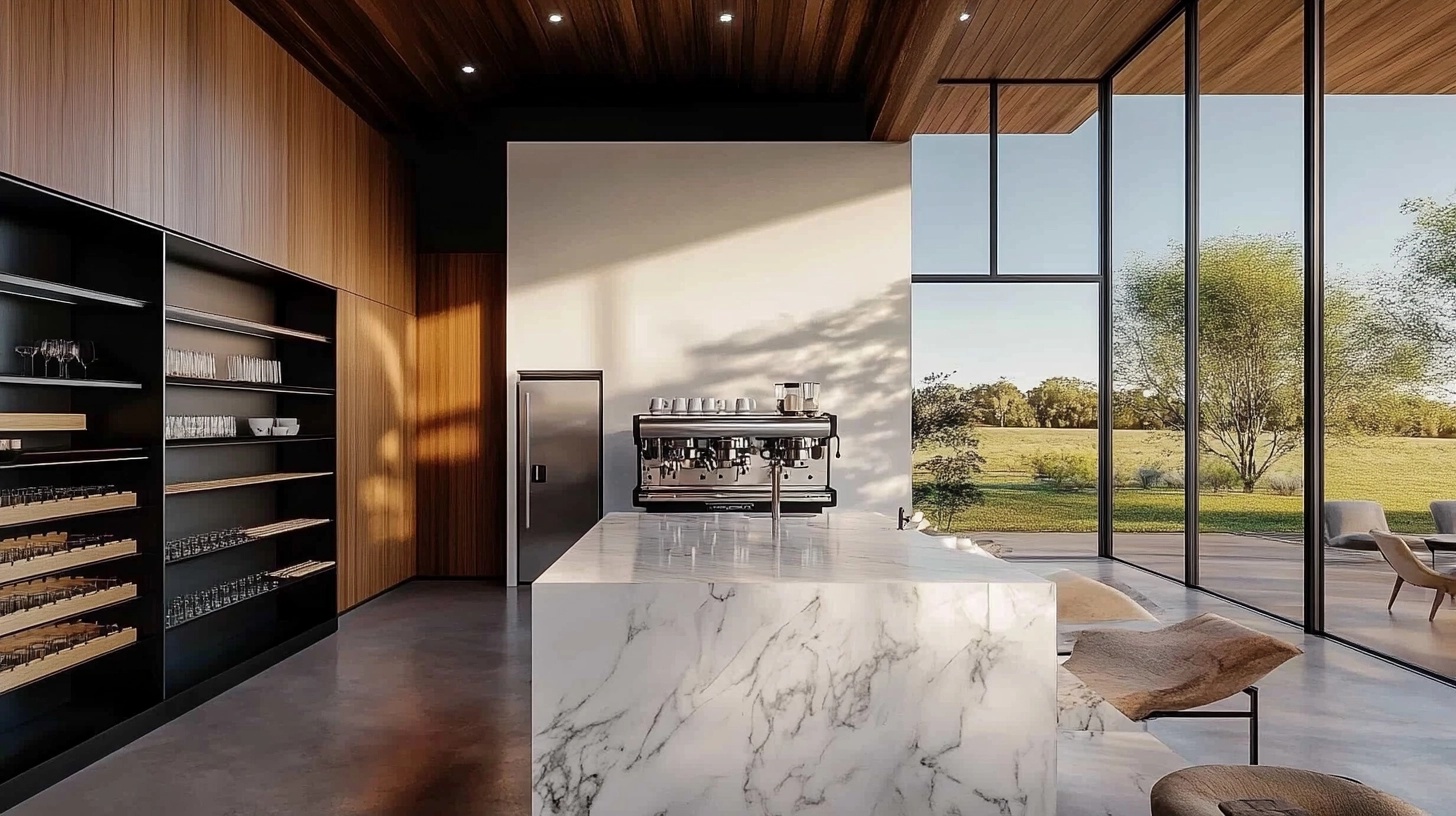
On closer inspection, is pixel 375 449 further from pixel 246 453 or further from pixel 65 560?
pixel 65 560

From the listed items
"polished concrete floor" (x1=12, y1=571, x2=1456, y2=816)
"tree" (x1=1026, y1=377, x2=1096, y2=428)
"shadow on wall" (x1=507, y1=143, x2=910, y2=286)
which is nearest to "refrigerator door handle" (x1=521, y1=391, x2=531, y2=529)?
"shadow on wall" (x1=507, y1=143, x2=910, y2=286)

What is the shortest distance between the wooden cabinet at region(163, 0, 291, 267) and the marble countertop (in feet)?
8.07

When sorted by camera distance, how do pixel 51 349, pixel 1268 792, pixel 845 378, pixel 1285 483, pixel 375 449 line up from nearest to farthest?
1. pixel 1268 792
2. pixel 51 349
3. pixel 1285 483
4. pixel 375 449
5. pixel 845 378

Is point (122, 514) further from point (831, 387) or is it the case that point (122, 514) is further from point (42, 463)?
point (831, 387)

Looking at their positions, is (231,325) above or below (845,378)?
above

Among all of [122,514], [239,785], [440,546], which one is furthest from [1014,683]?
[440,546]

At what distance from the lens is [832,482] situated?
6.96m

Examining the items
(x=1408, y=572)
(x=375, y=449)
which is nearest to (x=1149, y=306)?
(x=1408, y=572)

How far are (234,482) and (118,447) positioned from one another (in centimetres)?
85

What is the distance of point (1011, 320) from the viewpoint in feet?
26.4

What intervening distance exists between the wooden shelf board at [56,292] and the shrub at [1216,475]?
638 cm

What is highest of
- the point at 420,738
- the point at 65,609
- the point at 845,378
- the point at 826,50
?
the point at 826,50

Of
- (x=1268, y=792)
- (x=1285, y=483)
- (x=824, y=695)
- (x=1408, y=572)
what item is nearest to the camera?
(x=1268, y=792)

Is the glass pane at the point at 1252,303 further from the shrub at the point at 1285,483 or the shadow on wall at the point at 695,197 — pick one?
the shadow on wall at the point at 695,197
